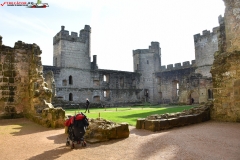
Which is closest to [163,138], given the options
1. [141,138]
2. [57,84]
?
[141,138]

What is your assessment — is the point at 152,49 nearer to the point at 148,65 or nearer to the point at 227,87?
the point at 148,65

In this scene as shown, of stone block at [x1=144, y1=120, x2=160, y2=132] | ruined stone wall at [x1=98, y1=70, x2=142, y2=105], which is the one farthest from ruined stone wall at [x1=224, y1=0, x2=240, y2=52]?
ruined stone wall at [x1=98, y1=70, x2=142, y2=105]

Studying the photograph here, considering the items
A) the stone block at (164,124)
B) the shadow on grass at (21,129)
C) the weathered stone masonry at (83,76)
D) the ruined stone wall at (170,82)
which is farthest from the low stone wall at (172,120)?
the ruined stone wall at (170,82)

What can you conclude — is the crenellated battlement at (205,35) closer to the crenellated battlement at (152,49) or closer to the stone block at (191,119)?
the crenellated battlement at (152,49)

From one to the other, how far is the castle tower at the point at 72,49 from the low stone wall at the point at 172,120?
77.2 ft

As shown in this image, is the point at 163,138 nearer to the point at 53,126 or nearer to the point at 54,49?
the point at 53,126

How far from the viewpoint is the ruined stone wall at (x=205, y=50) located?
30641 millimetres

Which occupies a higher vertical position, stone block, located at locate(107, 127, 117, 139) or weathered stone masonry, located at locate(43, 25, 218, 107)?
weathered stone masonry, located at locate(43, 25, 218, 107)

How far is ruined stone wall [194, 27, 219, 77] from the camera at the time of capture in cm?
3064

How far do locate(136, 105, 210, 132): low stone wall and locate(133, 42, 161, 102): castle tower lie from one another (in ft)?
87.8

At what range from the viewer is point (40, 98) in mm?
9664

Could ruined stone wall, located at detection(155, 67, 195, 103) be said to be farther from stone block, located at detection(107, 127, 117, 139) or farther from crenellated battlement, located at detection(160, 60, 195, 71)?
stone block, located at detection(107, 127, 117, 139)

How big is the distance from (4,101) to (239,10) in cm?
1575

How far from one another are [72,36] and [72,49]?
2052 mm
